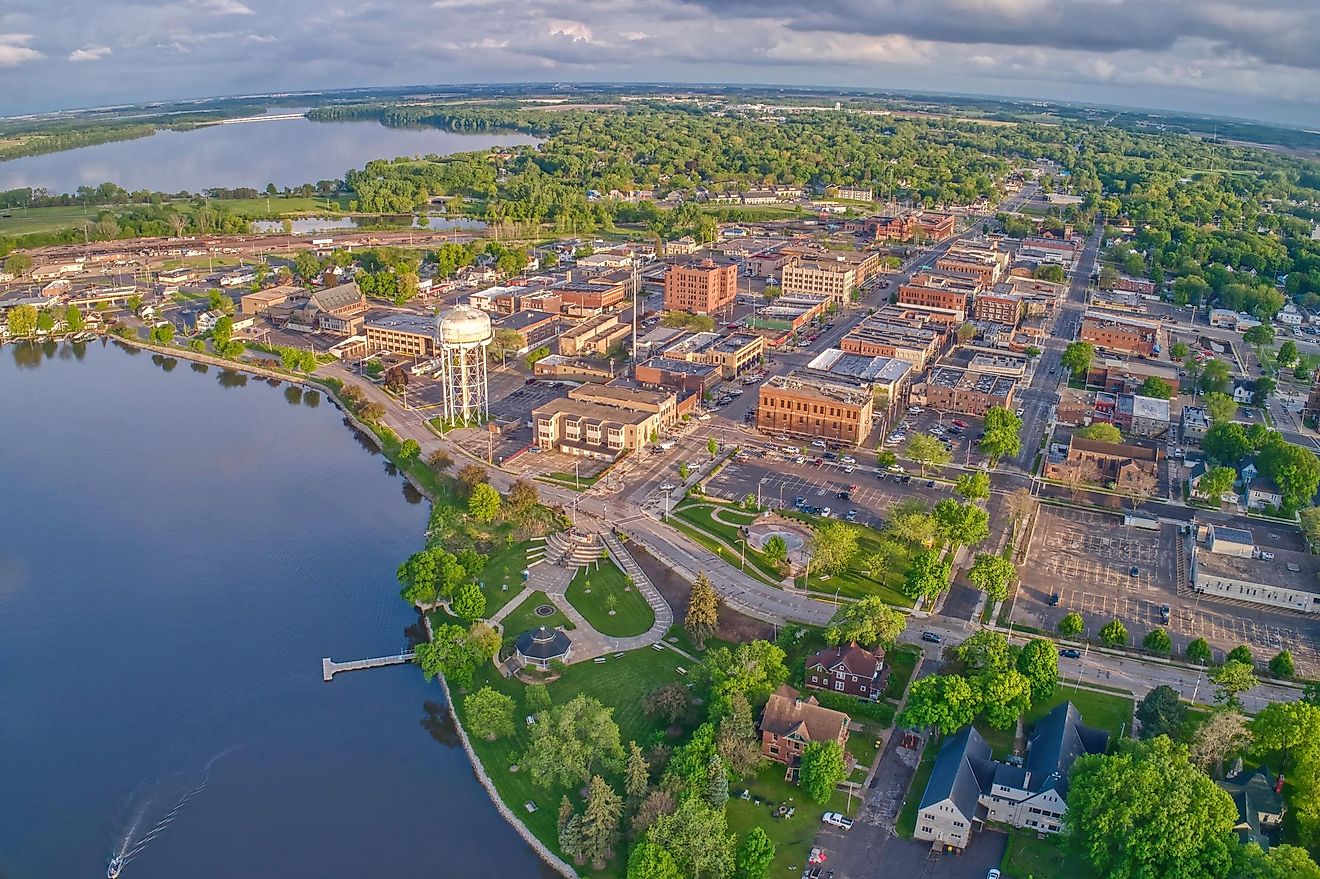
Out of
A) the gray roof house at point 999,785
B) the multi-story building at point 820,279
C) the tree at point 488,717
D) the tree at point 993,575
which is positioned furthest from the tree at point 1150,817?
the multi-story building at point 820,279

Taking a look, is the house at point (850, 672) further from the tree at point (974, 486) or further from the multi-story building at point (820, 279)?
the multi-story building at point (820, 279)

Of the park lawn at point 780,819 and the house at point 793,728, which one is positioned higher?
the house at point 793,728

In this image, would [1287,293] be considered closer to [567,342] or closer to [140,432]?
[567,342]

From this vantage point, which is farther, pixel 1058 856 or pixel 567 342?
pixel 567 342

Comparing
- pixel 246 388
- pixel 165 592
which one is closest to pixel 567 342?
pixel 246 388

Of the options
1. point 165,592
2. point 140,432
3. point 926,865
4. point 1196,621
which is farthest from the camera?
point 140,432

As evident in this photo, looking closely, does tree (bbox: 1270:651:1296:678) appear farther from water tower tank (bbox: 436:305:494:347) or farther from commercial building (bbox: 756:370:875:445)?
water tower tank (bbox: 436:305:494:347)
